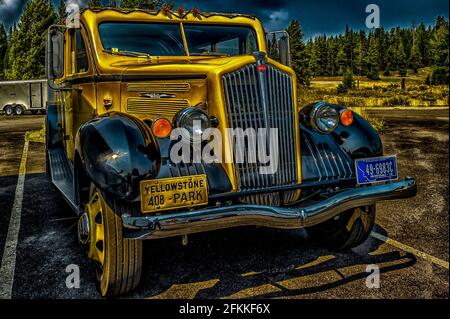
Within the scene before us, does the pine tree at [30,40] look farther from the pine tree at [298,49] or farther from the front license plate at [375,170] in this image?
the front license plate at [375,170]

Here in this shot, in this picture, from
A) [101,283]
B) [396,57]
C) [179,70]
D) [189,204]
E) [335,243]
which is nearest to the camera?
[189,204]

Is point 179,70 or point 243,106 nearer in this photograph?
point 243,106

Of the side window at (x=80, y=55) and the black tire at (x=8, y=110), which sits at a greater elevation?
the black tire at (x=8, y=110)

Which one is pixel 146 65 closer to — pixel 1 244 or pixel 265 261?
pixel 265 261

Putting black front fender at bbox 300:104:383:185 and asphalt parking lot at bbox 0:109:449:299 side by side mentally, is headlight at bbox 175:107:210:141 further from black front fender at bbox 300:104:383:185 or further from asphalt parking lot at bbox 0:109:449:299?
asphalt parking lot at bbox 0:109:449:299

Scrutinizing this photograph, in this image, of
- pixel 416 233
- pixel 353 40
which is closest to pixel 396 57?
pixel 353 40

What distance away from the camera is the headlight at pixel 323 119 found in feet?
12.4

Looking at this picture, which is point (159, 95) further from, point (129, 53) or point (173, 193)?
point (173, 193)

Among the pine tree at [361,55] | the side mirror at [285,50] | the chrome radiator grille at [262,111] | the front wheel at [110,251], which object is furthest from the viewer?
the pine tree at [361,55]

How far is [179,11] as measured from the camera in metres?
4.54

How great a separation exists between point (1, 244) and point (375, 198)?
11.6 feet

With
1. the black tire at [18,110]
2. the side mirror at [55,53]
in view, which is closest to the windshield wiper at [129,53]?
the side mirror at [55,53]

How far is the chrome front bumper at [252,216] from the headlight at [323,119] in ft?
2.28

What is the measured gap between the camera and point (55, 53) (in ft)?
14.2
